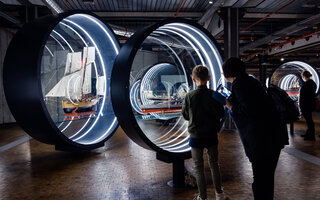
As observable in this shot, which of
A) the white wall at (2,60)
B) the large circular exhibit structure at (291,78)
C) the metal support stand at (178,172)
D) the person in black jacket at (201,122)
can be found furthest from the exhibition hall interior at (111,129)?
the large circular exhibit structure at (291,78)

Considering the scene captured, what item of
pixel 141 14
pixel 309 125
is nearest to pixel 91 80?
pixel 141 14

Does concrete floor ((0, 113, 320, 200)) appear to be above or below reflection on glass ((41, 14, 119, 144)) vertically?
below

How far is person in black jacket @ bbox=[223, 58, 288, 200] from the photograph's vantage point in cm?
212

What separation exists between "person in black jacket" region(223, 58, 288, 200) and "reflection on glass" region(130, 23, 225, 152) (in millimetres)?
1447

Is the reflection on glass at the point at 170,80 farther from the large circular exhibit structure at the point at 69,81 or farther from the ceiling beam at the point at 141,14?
the large circular exhibit structure at the point at 69,81

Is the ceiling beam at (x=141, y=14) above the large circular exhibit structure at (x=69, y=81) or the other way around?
above

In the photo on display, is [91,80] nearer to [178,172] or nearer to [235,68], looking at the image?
[178,172]

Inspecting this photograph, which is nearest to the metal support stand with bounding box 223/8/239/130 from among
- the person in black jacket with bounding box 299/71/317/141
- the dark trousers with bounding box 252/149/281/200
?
the person in black jacket with bounding box 299/71/317/141

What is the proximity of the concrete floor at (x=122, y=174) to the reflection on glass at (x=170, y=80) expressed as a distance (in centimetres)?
55

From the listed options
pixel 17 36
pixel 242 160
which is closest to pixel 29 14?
pixel 17 36

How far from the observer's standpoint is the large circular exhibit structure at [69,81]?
4.17 m

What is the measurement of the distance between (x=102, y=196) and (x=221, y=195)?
141 centimetres

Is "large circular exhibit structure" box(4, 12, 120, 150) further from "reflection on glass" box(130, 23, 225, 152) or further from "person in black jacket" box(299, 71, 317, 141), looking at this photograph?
"person in black jacket" box(299, 71, 317, 141)

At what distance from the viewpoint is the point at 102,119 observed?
6020 millimetres
